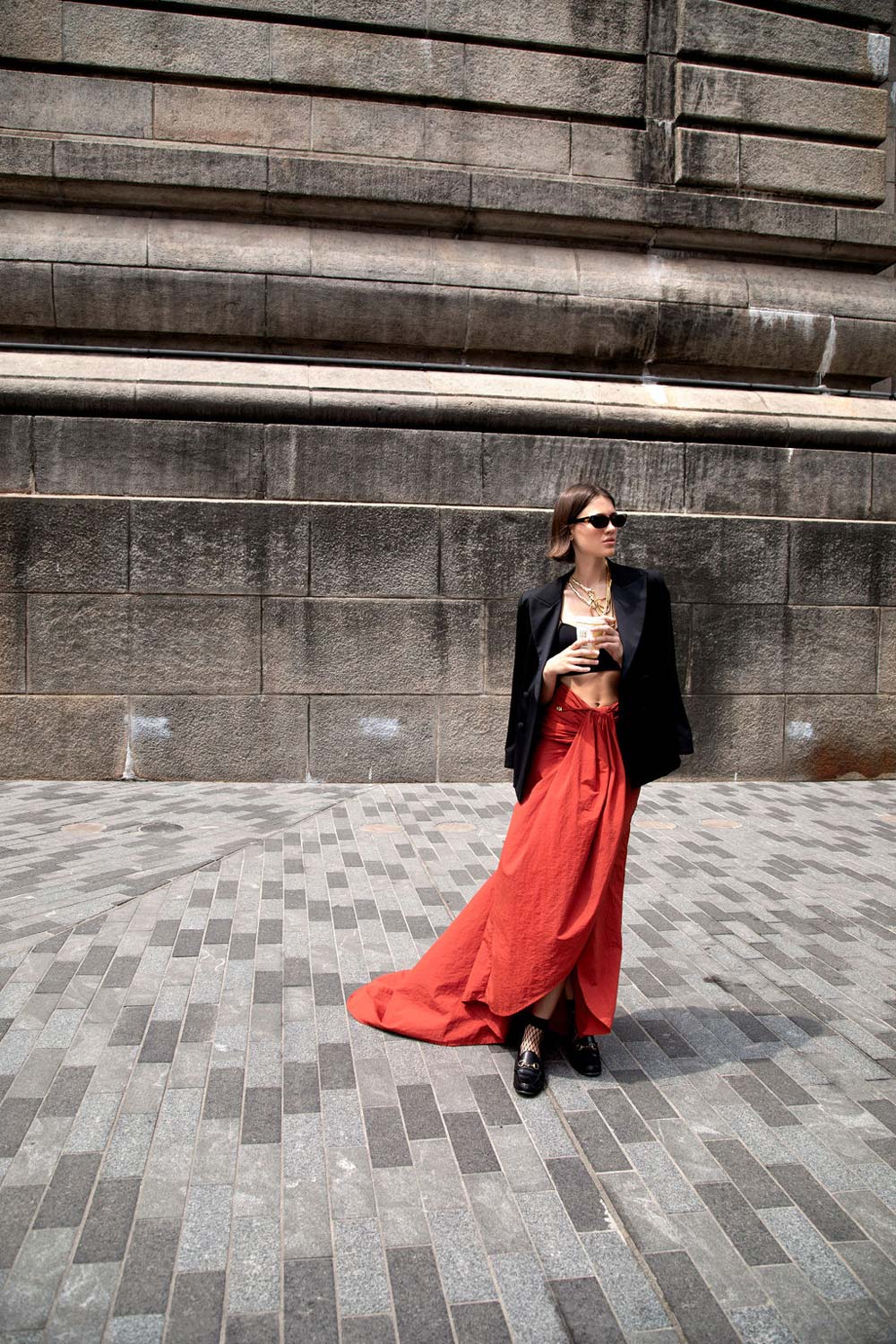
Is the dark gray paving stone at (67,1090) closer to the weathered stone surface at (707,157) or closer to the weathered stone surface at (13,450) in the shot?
the weathered stone surface at (13,450)

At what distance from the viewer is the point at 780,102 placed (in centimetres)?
845

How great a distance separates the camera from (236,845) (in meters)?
5.67

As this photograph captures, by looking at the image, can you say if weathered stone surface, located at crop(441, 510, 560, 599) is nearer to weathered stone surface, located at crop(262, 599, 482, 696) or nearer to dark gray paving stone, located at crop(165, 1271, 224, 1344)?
weathered stone surface, located at crop(262, 599, 482, 696)

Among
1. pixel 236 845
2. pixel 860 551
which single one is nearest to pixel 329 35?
pixel 860 551

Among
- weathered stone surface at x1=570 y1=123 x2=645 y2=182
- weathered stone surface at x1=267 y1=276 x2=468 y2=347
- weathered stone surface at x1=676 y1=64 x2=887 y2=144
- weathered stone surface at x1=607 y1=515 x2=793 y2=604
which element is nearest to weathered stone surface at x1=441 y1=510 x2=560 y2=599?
weathered stone surface at x1=607 y1=515 x2=793 y2=604

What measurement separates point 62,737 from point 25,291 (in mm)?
3167

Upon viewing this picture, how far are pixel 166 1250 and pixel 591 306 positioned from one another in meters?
7.22

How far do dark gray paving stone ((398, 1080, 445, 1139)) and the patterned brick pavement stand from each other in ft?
0.04

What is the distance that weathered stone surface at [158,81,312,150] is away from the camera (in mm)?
7797

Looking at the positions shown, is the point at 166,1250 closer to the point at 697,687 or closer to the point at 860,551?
the point at 697,687

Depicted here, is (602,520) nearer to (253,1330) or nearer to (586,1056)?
(586,1056)

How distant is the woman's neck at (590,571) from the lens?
3413 millimetres

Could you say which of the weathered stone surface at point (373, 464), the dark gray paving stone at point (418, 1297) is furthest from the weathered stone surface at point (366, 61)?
the dark gray paving stone at point (418, 1297)

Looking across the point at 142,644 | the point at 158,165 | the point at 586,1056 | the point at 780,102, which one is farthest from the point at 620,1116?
the point at 780,102
